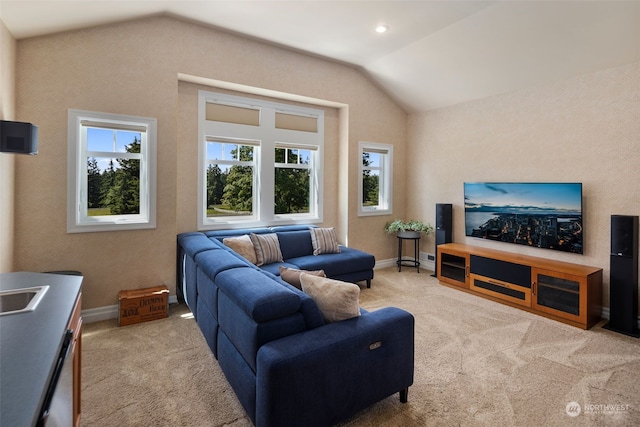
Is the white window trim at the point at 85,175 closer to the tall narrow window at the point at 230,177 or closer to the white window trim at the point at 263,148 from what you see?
the white window trim at the point at 263,148

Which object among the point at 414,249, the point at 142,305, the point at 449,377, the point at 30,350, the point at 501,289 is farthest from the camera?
the point at 414,249

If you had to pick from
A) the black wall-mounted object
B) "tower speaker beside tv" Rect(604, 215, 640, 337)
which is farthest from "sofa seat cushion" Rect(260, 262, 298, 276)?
"tower speaker beside tv" Rect(604, 215, 640, 337)

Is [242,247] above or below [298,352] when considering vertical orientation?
above

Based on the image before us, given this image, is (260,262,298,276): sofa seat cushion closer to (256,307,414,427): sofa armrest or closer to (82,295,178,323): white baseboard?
(82,295,178,323): white baseboard

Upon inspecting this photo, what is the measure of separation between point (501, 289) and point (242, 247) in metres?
3.29

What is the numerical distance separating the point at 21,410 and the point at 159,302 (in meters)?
2.91

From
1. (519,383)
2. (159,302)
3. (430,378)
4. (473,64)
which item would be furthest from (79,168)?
(473,64)

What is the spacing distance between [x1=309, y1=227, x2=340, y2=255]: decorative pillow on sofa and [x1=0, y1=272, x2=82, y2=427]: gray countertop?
3.26 metres

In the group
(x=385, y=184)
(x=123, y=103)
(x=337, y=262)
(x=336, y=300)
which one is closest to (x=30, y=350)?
(x=336, y=300)

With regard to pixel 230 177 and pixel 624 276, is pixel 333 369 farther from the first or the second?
pixel 230 177

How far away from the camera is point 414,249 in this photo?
19.7 feet

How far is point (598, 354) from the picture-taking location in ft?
9.21

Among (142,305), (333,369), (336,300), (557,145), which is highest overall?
(557,145)

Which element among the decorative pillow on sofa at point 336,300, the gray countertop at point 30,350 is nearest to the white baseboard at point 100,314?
the gray countertop at point 30,350
